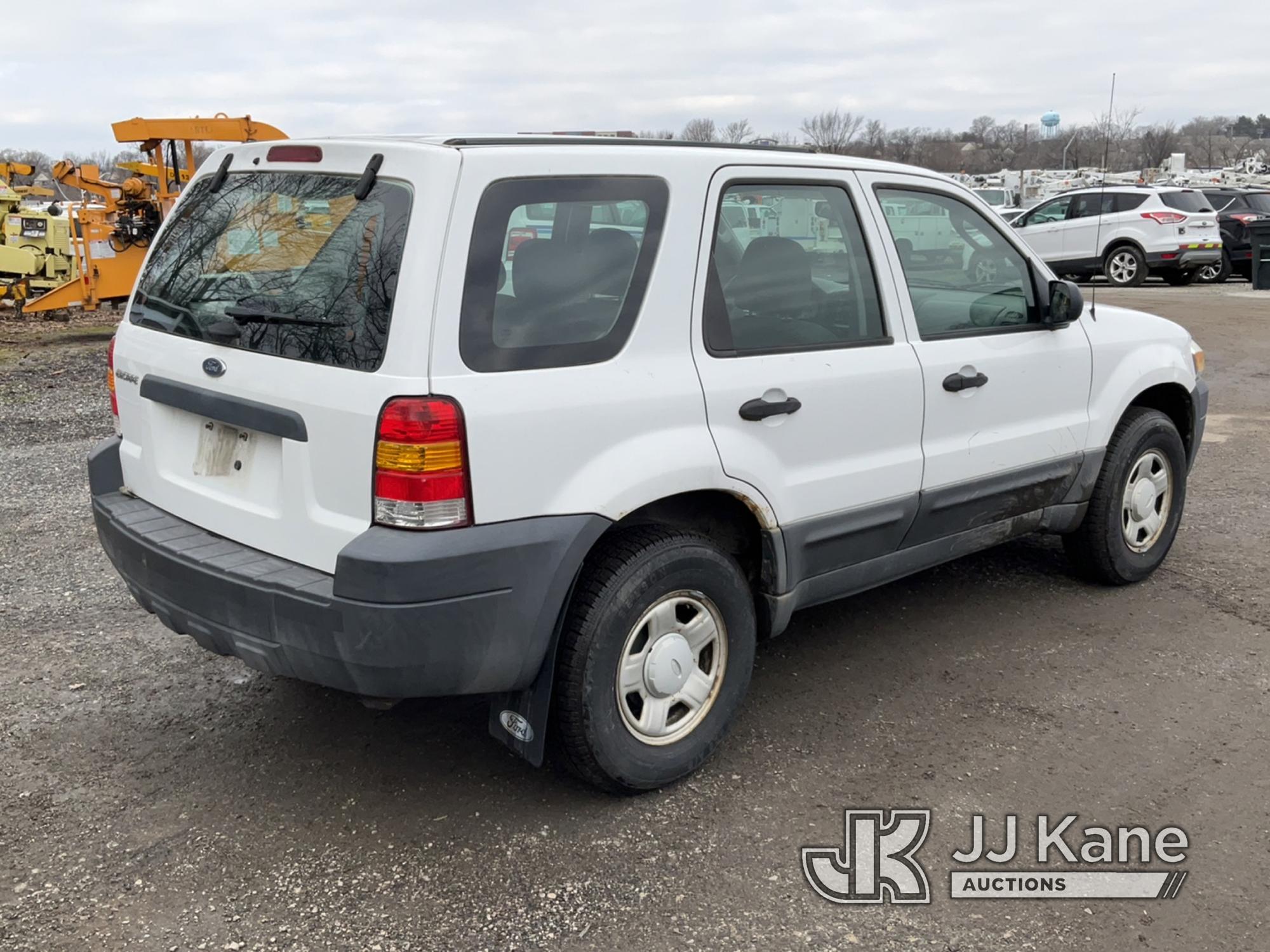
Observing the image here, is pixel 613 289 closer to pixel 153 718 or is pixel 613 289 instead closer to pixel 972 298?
pixel 972 298

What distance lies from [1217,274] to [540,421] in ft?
73.6

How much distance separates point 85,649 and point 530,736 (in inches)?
88.0

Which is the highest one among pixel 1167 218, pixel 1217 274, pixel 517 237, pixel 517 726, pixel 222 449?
pixel 1167 218

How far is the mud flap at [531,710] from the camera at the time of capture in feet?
10.2

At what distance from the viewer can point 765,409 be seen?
343cm

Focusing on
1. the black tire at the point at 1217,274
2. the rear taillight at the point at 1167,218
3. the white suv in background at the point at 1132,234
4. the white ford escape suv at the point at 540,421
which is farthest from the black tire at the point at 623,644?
the black tire at the point at 1217,274

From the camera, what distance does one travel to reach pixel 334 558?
2.93 meters

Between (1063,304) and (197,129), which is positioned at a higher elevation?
(197,129)

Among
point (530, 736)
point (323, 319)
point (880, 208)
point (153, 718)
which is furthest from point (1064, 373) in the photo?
point (153, 718)

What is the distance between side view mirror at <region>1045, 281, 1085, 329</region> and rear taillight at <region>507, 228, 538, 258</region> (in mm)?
2302

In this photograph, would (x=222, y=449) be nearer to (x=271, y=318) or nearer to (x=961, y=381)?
(x=271, y=318)

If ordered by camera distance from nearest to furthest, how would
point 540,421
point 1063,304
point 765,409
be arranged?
1. point 540,421
2. point 765,409
3. point 1063,304

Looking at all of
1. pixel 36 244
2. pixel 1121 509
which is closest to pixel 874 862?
pixel 1121 509

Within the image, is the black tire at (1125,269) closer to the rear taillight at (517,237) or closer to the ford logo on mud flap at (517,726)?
the rear taillight at (517,237)
